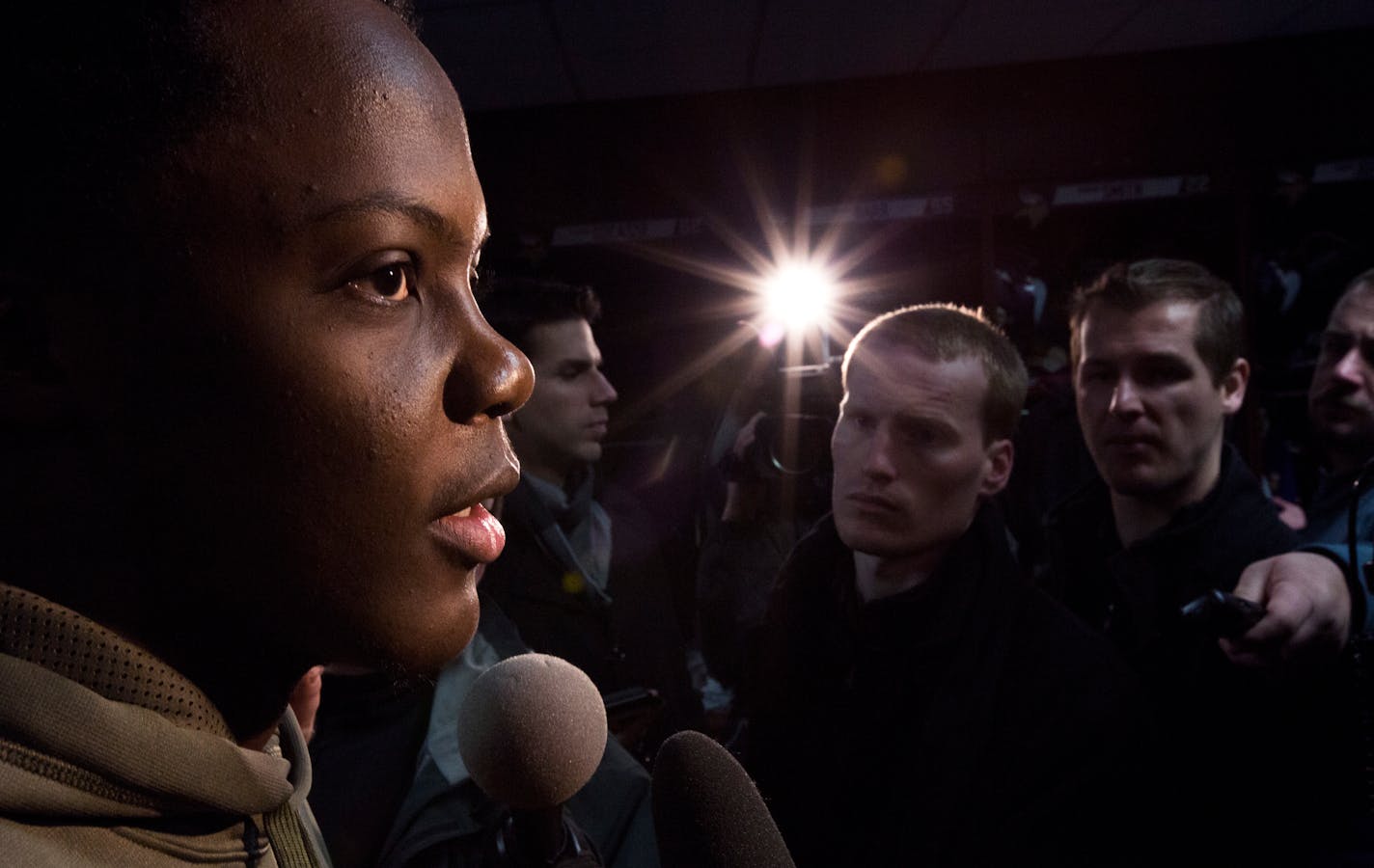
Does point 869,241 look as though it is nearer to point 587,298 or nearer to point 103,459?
point 587,298

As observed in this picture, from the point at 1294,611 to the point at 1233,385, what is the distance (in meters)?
0.72

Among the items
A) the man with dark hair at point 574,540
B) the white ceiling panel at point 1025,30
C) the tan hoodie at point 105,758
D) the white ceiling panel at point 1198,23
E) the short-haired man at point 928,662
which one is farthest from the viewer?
the white ceiling panel at point 1198,23

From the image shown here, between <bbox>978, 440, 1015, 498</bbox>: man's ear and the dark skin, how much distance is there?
1112 millimetres

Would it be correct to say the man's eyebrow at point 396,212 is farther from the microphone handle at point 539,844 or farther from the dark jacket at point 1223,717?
the dark jacket at point 1223,717

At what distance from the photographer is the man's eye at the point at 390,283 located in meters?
0.48

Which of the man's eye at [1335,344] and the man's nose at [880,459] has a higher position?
the man's eye at [1335,344]

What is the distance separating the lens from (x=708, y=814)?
1.45 feet

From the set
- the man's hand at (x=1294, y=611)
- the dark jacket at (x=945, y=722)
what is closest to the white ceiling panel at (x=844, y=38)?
the dark jacket at (x=945, y=722)

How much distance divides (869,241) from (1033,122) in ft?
3.28

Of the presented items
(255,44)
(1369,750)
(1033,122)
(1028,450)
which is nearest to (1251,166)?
(1033,122)

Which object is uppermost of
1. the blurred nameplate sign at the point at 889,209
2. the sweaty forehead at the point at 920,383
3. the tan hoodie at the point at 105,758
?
the blurred nameplate sign at the point at 889,209

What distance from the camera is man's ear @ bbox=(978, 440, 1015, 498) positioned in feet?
4.75

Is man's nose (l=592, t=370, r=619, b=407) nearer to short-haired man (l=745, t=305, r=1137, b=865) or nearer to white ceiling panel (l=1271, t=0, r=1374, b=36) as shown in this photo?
short-haired man (l=745, t=305, r=1137, b=865)

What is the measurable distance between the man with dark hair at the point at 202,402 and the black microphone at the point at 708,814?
0.49 ft
